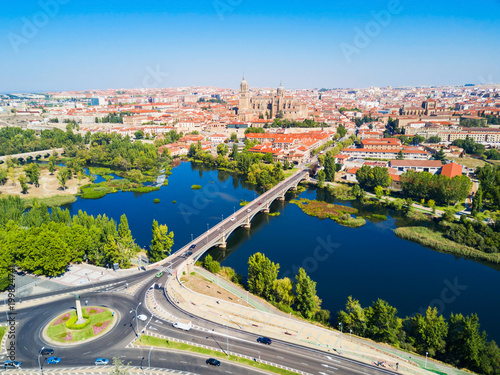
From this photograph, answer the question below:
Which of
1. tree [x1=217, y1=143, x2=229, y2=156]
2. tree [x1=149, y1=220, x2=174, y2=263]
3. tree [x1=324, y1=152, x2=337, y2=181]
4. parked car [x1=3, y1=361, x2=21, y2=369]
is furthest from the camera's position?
tree [x1=217, y1=143, x2=229, y2=156]

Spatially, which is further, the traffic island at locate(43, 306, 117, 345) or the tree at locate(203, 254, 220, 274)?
the tree at locate(203, 254, 220, 274)

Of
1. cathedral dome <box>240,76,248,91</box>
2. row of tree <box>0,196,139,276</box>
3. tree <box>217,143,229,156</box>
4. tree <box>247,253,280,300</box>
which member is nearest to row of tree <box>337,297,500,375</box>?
tree <box>247,253,280,300</box>

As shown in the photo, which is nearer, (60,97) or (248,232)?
(248,232)

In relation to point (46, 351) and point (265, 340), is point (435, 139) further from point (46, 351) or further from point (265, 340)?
point (46, 351)

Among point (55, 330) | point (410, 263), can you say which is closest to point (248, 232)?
point (410, 263)

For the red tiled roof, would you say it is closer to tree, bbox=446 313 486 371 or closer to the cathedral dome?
tree, bbox=446 313 486 371

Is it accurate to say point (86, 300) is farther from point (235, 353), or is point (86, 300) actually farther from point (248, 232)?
point (248, 232)

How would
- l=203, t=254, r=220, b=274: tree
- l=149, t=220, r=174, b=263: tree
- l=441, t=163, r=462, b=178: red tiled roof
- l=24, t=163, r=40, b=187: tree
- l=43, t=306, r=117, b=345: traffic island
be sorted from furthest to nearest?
l=24, t=163, r=40, b=187: tree → l=441, t=163, r=462, b=178: red tiled roof → l=149, t=220, r=174, b=263: tree → l=203, t=254, r=220, b=274: tree → l=43, t=306, r=117, b=345: traffic island
